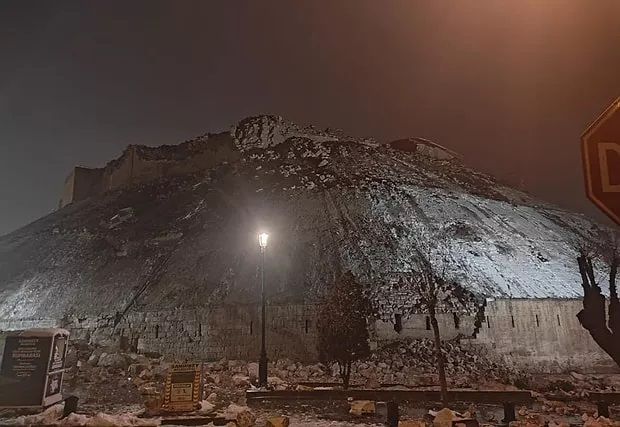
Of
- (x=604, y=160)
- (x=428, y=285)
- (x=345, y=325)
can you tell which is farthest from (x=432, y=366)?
(x=604, y=160)

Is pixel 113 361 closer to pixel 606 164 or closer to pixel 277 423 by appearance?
pixel 277 423

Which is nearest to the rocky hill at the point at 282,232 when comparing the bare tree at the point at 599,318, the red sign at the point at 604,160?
the bare tree at the point at 599,318

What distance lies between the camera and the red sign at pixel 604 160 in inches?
92.4

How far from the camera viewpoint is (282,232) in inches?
1470

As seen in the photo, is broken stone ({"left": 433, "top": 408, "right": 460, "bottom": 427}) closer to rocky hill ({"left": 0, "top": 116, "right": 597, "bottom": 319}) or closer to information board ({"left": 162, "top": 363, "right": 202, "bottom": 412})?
information board ({"left": 162, "top": 363, "right": 202, "bottom": 412})

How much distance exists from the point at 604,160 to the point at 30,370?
13.6m

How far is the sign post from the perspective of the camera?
470 inches

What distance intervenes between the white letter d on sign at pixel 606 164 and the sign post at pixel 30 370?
13.3 meters

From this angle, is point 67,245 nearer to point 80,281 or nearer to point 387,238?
point 80,281

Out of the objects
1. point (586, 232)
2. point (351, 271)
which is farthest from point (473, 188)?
point (351, 271)

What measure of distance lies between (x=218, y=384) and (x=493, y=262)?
22.3 meters

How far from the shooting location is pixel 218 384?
64.2ft

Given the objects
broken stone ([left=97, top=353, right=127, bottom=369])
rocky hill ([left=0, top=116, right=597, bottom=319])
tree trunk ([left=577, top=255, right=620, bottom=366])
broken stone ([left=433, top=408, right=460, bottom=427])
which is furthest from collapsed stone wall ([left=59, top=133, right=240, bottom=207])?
tree trunk ([left=577, top=255, right=620, bottom=366])

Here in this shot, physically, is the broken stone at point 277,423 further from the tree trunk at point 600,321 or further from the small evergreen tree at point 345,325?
the small evergreen tree at point 345,325
